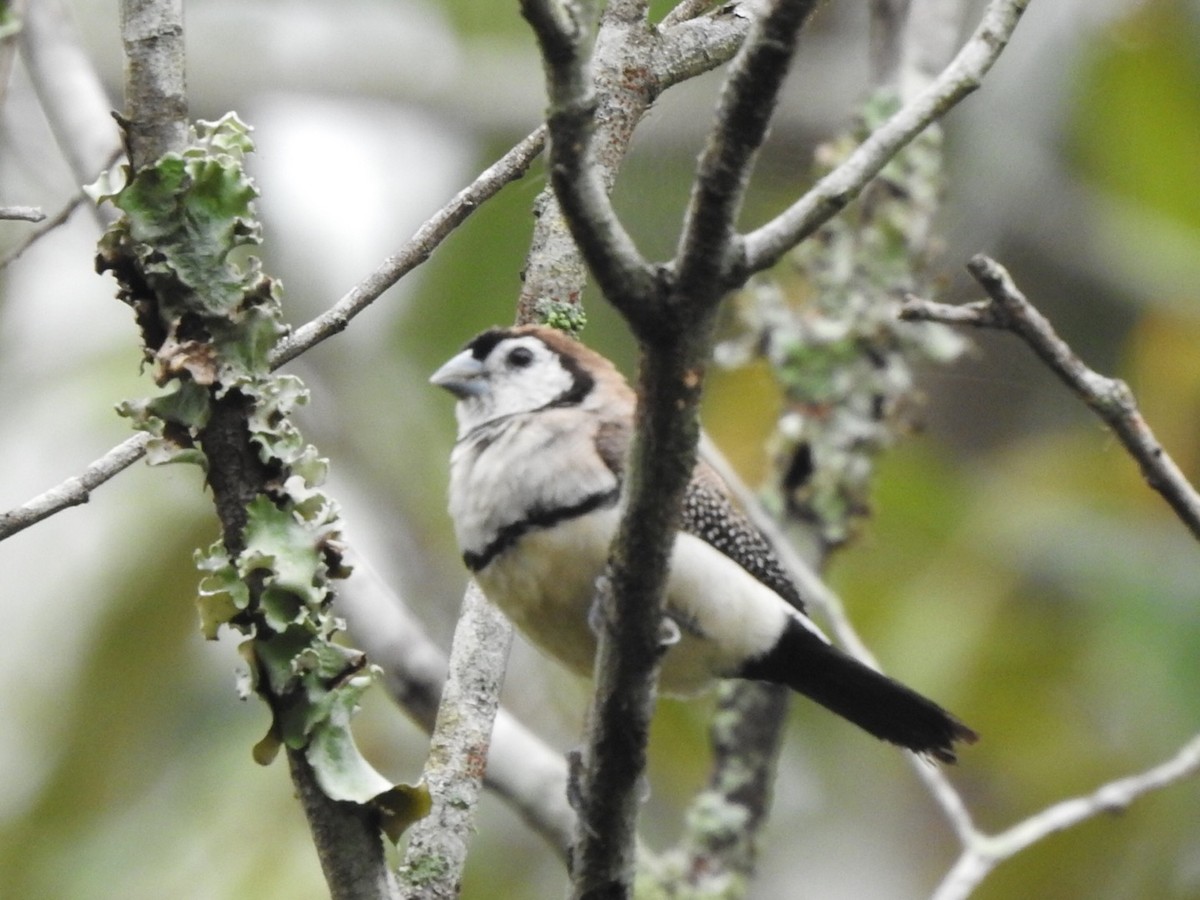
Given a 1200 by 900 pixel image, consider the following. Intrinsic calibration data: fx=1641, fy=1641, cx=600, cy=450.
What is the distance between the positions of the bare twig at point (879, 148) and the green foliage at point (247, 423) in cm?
63

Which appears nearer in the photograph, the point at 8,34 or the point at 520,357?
the point at 8,34

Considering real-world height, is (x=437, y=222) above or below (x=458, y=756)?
above

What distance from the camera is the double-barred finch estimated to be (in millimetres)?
2904

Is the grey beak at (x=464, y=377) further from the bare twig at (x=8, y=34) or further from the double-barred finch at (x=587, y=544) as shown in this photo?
the bare twig at (x=8, y=34)

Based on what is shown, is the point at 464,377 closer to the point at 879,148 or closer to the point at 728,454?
the point at 879,148

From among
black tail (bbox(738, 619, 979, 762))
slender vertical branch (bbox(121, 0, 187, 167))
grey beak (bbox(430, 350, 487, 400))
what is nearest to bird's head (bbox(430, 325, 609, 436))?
grey beak (bbox(430, 350, 487, 400))

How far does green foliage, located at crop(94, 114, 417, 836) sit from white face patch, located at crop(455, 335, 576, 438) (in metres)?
1.23

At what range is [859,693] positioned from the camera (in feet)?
11.0

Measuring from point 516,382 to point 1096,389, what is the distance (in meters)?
1.27

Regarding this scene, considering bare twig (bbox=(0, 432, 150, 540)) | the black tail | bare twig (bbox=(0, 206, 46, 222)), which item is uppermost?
bare twig (bbox=(0, 206, 46, 222))

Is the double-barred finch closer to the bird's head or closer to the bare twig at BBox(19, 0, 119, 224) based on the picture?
the bird's head

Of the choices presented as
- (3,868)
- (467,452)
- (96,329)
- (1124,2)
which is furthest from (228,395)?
(1124,2)

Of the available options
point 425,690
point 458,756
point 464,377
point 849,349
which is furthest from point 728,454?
point 458,756

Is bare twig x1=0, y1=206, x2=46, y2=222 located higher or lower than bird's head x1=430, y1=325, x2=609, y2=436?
higher
